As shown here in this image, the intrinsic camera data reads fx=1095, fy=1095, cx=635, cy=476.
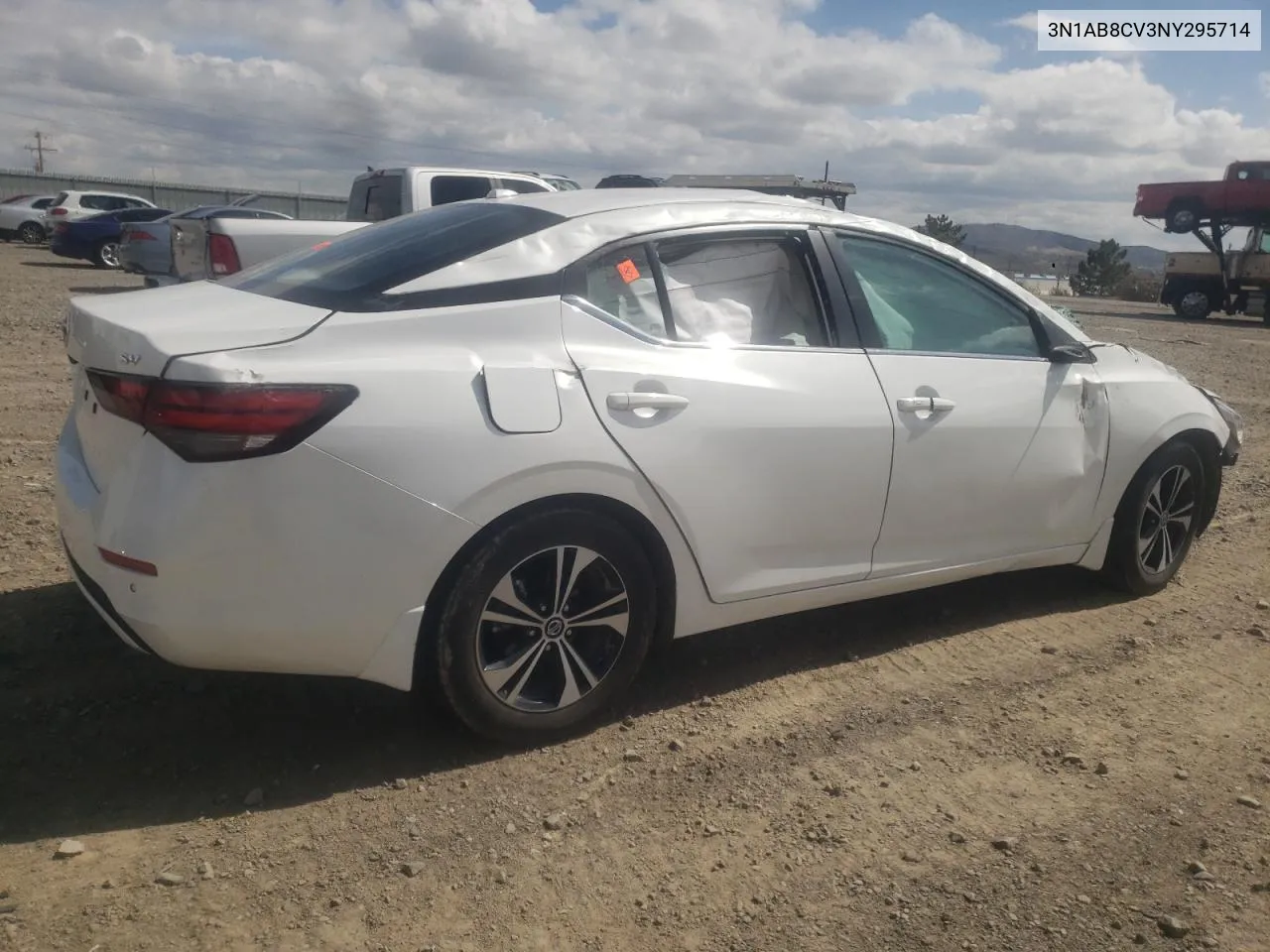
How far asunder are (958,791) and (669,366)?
1.48 metres

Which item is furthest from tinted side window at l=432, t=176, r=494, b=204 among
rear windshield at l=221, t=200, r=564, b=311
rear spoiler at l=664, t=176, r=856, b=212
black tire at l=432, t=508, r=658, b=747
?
black tire at l=432, t=508, r=658, b=747

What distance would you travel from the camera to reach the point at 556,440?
297 cm

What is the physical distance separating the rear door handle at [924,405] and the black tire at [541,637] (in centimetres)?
109

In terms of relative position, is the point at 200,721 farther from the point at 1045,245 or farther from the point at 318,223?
the point at 1045,245

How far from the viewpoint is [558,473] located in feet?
9.78

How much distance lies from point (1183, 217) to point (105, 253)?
26536 mm

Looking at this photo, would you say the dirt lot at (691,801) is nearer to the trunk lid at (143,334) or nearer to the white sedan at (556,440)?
the white sedan at (556,440)

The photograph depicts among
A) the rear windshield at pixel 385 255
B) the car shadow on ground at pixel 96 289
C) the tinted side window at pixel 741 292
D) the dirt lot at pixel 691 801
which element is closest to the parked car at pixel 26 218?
the car shadow on ground at pixel 96 289

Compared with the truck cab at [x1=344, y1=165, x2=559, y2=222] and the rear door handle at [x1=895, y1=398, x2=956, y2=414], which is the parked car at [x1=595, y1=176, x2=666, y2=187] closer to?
the truck cab at [x1=344, y1=165, x2=559, y2=222]

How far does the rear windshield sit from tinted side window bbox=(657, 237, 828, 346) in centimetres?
45

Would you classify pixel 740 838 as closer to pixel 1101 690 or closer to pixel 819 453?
pixel 819 453

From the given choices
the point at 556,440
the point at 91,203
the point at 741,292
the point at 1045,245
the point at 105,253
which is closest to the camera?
the point at 556,440

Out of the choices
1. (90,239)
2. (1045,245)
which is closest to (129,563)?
(90,239)

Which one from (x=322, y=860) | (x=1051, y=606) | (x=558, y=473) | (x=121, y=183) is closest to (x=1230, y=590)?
(x=1051, y=606)
